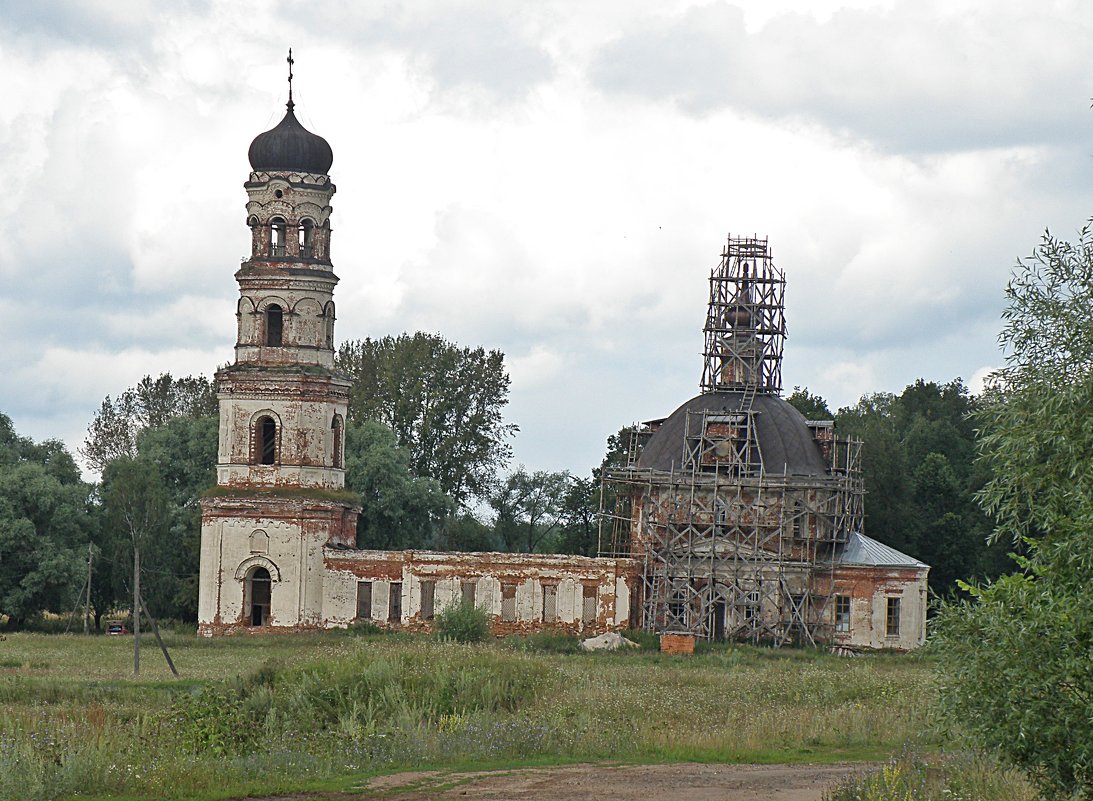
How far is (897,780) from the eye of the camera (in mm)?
18438

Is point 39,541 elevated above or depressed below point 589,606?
above

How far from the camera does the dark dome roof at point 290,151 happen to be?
171 feet

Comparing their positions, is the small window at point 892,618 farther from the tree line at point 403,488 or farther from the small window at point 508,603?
the small window at point 508,603

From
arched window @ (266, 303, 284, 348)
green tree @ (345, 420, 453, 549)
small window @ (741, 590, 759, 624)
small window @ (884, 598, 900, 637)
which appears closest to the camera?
small window @ (884, 598, 900, 637)

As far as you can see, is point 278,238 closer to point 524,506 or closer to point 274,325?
point 274,325

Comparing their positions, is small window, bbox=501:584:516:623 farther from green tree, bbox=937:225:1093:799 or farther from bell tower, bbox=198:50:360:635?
green tree, bbox=937:225:1093:799

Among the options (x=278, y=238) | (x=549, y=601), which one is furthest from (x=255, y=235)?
(x=549, y=601)

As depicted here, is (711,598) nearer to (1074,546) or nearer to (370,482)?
(370,482)

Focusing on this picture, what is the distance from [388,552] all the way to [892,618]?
14424 mm

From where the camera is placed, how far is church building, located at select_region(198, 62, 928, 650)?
51062mm

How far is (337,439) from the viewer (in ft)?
173

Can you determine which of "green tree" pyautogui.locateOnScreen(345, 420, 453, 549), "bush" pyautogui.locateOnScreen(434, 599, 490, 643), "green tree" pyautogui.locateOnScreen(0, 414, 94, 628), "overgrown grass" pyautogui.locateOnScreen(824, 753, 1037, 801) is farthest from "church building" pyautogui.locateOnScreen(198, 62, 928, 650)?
"overgrown grass" pyautogui.locateOnScreen(824, 753, 1037, 801)

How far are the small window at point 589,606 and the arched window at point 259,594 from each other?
8797mm

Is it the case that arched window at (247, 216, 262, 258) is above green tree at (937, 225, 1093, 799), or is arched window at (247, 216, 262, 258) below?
above
